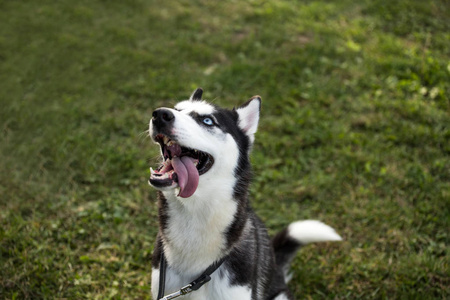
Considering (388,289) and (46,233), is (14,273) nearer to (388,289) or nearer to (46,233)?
(46,233)

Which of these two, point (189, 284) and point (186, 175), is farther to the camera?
point (189, 284)

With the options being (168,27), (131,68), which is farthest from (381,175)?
(168,27)

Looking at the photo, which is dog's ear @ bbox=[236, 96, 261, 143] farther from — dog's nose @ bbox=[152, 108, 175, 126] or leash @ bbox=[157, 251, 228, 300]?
leash @ bbox=[157, 251, 228, 300]

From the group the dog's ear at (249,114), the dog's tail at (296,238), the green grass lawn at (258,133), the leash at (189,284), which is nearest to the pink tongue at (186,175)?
the leash at (189,284)

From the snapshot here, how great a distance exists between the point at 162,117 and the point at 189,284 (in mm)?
1201

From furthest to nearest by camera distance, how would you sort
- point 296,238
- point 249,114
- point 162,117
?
point 296,238 → point 249,114 → point 162,117

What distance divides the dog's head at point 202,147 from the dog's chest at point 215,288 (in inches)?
24.7

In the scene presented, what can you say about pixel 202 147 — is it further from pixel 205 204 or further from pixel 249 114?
pixel 249 114

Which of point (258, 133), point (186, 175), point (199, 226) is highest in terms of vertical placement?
point (186, 175)

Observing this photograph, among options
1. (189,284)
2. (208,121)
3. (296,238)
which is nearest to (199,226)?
(189,284)

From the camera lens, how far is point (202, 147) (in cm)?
246

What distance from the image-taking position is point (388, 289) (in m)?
3.60

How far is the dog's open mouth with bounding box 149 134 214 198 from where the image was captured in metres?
2.40

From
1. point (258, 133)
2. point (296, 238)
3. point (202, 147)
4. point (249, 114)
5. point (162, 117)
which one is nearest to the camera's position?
point (162, 117)
